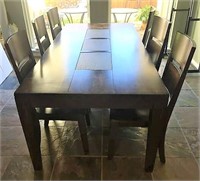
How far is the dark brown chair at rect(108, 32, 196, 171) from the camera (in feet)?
4.09

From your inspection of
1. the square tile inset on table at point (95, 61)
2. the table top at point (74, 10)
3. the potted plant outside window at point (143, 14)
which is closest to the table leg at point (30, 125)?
the square tile inset on table at point (95, 61)

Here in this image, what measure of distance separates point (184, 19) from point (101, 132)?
253 cm

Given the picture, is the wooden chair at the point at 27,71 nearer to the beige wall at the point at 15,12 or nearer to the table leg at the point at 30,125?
the table leg at the point at 30,125

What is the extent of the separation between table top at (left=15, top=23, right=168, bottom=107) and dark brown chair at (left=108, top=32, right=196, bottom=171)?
0.42ft

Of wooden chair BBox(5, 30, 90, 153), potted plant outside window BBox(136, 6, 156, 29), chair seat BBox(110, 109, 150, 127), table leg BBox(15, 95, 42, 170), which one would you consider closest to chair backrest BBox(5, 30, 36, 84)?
wooden chair BBox(5, 30, 90, 153)

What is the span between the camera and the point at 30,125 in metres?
1.30

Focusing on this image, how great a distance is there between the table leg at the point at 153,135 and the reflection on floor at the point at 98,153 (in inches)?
5.2

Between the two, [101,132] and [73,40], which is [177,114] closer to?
[101,132]

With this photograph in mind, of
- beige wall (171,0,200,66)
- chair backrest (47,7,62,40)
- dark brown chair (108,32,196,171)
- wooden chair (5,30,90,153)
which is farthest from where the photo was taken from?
beige wall (171,0,200,66)

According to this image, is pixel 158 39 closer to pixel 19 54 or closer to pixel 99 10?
pixel 19 54

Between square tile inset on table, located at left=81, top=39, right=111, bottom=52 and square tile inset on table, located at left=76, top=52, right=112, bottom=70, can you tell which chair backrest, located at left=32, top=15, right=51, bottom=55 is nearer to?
square tile inset on table, located at left=81, top=39, right=111, bottom=52

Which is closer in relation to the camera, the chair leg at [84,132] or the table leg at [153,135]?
the table leg at [153,135]

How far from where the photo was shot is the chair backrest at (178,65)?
1.21m

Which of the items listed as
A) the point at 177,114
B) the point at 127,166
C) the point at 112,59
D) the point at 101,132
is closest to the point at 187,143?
the point at 177,114
